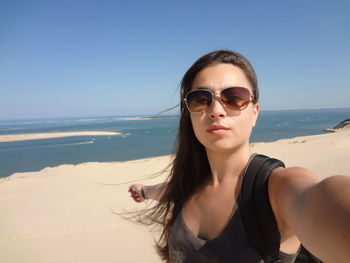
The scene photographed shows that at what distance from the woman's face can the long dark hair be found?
0.06m

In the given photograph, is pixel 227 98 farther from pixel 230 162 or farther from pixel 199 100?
pixel 230 162

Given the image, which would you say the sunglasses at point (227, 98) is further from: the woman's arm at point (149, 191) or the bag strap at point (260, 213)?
the woman's arm at point (149, 191)

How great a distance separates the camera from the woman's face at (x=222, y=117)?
4.36 ft

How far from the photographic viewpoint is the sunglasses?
1.38m

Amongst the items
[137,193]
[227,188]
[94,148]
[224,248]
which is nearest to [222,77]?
[227,188]

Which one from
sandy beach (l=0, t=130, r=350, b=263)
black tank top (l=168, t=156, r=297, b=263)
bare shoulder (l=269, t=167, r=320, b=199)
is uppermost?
bare shoulder (l=269, t=167, r=320, b=199)

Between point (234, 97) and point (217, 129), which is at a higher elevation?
point (234, 97)

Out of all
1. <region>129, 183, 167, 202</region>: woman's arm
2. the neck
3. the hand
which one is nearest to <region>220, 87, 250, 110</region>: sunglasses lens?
the neck

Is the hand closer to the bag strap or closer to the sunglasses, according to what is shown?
the sunglasses

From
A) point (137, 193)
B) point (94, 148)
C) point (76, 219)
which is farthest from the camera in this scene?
point (94, 148)

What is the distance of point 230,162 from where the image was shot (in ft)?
4.45

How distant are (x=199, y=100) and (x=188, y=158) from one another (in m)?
0.56

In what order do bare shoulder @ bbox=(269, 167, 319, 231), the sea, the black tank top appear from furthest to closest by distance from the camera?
the sea → the black tank top → bare shoulder @ bbox=(269, 167, 319, 231)

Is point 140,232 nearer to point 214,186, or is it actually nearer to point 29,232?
point 29,232
